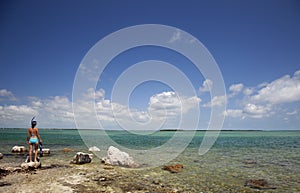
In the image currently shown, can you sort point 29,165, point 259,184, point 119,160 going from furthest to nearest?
point 119,160 → point 29,165 → point 259,184

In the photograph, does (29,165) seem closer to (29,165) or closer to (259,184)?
(29,165)

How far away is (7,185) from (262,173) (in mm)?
14808

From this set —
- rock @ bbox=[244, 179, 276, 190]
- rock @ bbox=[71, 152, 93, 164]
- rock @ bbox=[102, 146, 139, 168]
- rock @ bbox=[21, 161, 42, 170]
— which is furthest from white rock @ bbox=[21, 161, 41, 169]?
rock @ bbox=[244, 179, 276, 190]

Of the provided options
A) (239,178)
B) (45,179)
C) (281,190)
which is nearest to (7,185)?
(45,179)

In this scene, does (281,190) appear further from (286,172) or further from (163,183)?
(163,183)

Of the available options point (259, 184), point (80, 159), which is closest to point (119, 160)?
point (80, 159)

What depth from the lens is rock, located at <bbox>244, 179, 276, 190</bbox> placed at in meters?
10.0

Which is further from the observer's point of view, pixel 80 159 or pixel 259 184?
pixel 80 159

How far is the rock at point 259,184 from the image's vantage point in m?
10.0

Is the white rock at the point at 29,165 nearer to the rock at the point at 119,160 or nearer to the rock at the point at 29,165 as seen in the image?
the rock at the point at 29,165

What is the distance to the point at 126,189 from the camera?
8781mm

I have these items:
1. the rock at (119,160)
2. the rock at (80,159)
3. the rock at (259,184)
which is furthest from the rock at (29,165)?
the rock at (259,184)

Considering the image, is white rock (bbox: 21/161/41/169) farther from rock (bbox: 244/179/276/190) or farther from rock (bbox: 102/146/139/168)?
rock (bbox: 244/179/276/190)

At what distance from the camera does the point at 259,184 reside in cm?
1049
